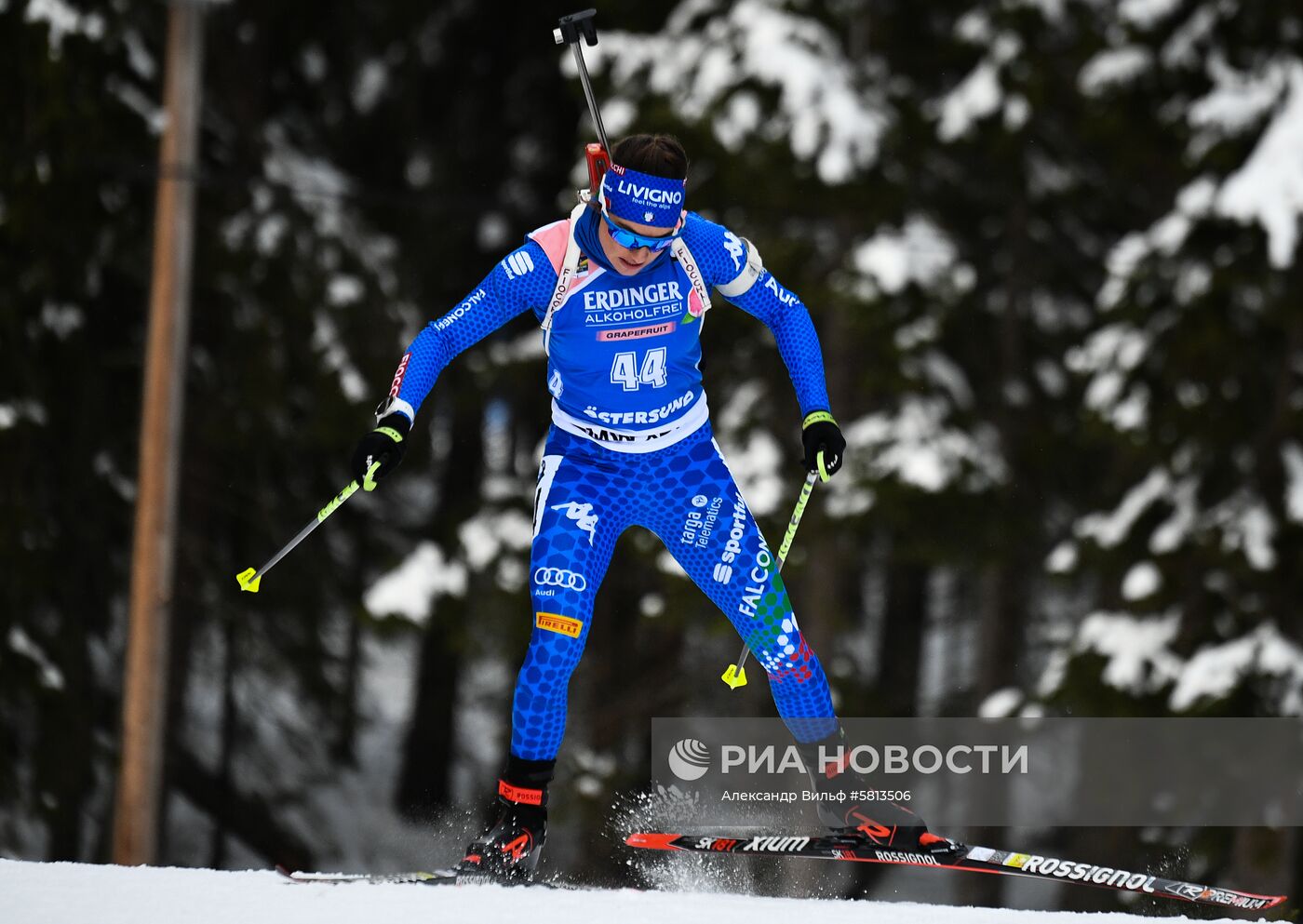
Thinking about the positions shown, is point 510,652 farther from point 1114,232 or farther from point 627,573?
point 1114,232

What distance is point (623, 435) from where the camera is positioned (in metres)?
4.87

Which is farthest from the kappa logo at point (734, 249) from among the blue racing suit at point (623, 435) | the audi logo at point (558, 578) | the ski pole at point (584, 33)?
the audi logo at point (558, 578)

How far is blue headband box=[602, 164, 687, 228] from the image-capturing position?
4559 millimetres

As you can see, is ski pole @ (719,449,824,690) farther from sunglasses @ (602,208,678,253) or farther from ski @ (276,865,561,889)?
ski @ (276,865,561,889)

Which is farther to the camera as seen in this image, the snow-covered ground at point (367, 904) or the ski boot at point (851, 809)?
the ski boot at point (851, 809)

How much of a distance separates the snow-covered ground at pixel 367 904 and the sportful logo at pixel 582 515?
4.07 ft

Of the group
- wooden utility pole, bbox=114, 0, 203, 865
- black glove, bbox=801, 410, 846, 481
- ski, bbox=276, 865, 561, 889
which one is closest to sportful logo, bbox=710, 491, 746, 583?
black glove, bbox=801, 410, 846, 481

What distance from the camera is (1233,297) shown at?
368 inches

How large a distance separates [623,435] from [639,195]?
0.83 meters

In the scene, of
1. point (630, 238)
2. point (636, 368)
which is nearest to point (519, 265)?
point (630, 238)

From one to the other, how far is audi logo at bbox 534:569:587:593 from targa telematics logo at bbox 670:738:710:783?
136cm

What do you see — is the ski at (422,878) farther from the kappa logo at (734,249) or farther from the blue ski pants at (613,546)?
the kappa logo at (734,249)

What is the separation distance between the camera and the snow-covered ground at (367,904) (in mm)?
4547

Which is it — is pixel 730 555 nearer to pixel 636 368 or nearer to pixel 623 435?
pixel 623 435
